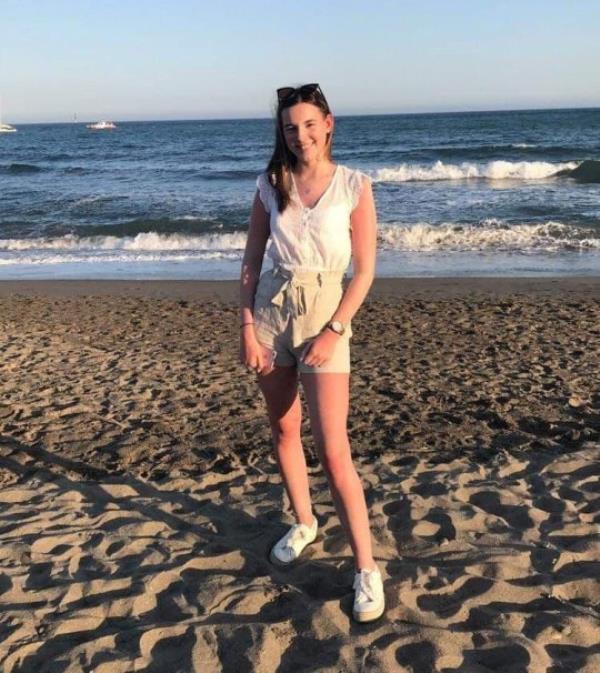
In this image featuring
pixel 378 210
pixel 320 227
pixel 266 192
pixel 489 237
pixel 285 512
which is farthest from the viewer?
pixel 378 210

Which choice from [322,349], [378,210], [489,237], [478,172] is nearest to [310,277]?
[322,349]

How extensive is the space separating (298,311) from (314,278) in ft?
0.43

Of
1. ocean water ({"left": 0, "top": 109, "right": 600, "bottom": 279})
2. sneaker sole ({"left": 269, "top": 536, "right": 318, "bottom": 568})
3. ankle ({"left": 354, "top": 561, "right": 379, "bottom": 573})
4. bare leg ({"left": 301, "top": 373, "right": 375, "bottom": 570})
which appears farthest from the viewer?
ocean water ({"left": 0, "top": 109, "right": 600, "bottom": 279})

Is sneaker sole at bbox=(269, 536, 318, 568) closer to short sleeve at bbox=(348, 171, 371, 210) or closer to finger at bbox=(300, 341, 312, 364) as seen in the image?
finger at bbox=(300, 341, 312, 364)

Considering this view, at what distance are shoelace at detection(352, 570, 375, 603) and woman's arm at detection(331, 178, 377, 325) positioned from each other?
1.00 meters

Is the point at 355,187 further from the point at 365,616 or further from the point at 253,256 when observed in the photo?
the point at 365,616

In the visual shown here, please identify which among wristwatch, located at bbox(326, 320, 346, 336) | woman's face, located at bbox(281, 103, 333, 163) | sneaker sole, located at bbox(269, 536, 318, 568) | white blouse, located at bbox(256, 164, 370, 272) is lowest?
sneaker sole, located at bbox(269, 536, 318, 568)

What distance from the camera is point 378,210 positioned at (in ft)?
62.5

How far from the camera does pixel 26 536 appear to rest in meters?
3.42

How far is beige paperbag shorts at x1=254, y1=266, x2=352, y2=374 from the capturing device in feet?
8.25

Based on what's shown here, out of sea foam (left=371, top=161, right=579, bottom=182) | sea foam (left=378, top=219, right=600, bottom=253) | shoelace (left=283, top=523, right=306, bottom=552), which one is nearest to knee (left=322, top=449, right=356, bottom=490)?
shoelace (left=283, top=523, right=306, bottom=552)

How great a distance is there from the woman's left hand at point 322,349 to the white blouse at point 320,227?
0.24 metres

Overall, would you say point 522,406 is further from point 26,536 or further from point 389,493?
point 26,536

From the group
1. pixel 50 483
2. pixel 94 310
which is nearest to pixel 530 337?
pixel 50 483
